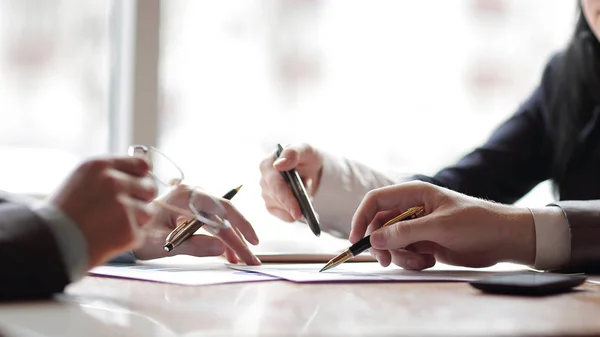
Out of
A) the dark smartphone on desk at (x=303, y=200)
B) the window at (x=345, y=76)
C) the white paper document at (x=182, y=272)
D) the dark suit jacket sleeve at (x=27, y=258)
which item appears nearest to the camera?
the dark suit jacket sleeve at (x=27, y=258)

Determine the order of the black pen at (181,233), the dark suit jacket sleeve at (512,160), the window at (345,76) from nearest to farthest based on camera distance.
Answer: the black pen at (181,233) < the dark suit jacket sleeve at (512,160) < the window at (345,76)

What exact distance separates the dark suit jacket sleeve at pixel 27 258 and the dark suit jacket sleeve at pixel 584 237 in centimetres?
63

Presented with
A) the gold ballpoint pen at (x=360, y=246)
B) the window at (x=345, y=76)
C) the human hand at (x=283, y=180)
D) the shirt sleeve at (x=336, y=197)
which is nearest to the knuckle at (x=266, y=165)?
the human hand at (x=283, y=180)

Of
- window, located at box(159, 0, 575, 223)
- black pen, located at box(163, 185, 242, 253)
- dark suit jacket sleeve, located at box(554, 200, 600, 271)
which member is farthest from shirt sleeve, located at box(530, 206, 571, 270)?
window, located at box(159, 0, 575, 223)

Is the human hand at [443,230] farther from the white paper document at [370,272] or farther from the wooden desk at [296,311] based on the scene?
the wooden desk at [296,311]

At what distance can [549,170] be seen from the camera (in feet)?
5.65

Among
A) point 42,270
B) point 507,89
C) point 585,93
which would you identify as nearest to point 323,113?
point 507,89

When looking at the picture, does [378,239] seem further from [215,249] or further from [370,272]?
[215,249]

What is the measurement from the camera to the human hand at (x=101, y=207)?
65 centimetres

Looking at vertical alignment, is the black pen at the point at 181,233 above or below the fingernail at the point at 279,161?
below

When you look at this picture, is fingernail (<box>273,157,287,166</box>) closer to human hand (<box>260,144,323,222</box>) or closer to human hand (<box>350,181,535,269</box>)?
human hand (<box>260,144,323,222</box>)

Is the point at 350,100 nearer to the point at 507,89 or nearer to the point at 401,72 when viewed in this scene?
the point at 401,72

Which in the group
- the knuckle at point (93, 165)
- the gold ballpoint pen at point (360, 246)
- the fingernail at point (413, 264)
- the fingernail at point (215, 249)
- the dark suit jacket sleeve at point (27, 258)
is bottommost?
the fingernail at point (215, 249)

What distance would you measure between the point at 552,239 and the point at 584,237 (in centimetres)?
4
